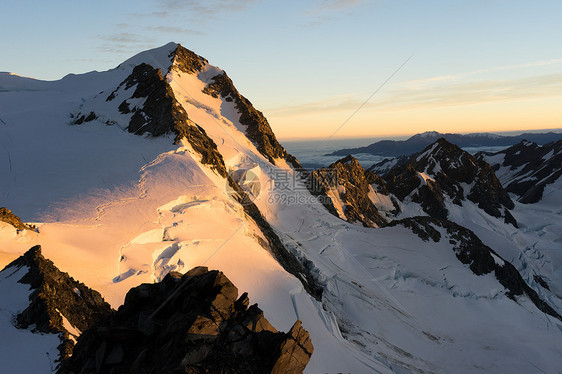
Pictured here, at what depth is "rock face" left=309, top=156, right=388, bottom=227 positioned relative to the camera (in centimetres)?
6562

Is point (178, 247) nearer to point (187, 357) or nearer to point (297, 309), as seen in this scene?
point (297, 309)

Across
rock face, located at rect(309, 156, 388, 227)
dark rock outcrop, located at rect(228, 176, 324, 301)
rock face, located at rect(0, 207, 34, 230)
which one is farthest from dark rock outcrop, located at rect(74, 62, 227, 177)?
rock face, located at rect(309, 156, 388, 227)

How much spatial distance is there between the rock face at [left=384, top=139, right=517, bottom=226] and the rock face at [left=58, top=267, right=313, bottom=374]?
85.6 m

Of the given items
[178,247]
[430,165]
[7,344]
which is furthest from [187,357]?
[430,165]

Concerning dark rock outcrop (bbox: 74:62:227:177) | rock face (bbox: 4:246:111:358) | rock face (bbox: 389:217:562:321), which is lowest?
rock face (bbox: 389:217:562:321)

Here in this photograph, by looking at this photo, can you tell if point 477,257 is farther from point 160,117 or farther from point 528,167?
point 528,167

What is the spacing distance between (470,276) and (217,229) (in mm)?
35415

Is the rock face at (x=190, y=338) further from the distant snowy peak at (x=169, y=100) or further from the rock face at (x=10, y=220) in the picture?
the distant snowy peak at (x=169, y=100)

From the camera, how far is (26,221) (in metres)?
21.7

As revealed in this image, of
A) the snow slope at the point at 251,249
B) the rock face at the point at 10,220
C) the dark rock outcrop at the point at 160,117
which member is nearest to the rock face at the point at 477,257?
the snow slope at the point at 251,249

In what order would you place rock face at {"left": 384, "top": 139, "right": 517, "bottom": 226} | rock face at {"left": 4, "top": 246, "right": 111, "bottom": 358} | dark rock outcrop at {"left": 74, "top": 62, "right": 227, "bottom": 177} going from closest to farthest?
rock face at {"left": 4, "top": 246, "right": 111, "bottom": 358} < dark rock outcrop at {"left": 74, "top": 62, "right": 227, "bottom": 177} < rock face at {"left": 384, "top": 139, "right": 517, "bottom": 226}

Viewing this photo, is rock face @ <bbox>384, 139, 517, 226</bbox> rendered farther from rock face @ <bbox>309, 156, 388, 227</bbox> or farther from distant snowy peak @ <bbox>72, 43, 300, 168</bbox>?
distant snowy peak @ <bbox>72, 43, 300, 168</bbox>

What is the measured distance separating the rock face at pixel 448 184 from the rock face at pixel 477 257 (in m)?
38.6

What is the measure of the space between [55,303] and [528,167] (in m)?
179
